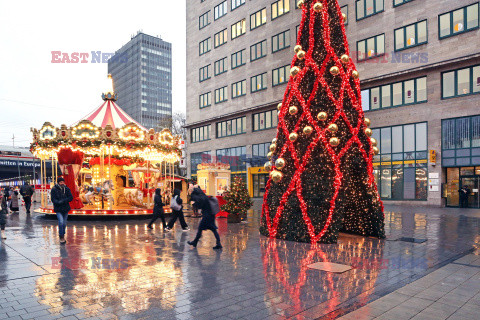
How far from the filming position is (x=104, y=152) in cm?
1902

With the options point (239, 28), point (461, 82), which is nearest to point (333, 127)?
point (461, 82)

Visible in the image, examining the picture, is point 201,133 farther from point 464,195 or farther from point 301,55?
point 301,55

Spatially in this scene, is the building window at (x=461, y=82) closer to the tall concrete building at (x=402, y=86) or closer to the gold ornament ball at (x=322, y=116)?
the tall concrete building at (x=402, y=86)

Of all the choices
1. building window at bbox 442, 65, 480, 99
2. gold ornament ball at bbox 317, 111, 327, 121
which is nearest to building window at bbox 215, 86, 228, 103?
building window at bbox 442, 65, 480, 99

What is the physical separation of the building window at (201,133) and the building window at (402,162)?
20808 mm

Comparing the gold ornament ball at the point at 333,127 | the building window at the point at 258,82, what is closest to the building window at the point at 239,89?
the building window at the point at 258,82

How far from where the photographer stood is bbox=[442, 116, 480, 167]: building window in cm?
2242

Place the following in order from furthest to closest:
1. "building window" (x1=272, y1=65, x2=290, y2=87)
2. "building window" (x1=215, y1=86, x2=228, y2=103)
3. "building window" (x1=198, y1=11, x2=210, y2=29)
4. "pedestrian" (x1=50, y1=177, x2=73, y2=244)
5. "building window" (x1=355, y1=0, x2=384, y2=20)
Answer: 1. "building window" (x1=198, y1=11, x2=210, y2=29)
2. "building window" (x1=215, y1=86, x2=228, y2=103)
3. "building window" (x1=272, y1=65, x2=290, y2=87)
4. "building window" (x1=355, y1=0, x2=384, y2=20)
5. "pedestrian" (x1=50, y1=177, x2=73, y2=244)

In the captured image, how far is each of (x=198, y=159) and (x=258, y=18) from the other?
17.8 m

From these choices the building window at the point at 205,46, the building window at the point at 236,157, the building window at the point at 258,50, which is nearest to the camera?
the building window at the point at 258,50

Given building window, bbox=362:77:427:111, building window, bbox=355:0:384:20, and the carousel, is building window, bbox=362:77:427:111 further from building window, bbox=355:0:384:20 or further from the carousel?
the carousel

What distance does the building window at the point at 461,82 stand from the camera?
22.3 m

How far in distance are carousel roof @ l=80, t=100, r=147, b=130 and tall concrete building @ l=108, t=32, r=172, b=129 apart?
114 meters

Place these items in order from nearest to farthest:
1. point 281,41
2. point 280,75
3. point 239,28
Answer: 1. point 280,75
2. point 281,41
3. point 239,28
